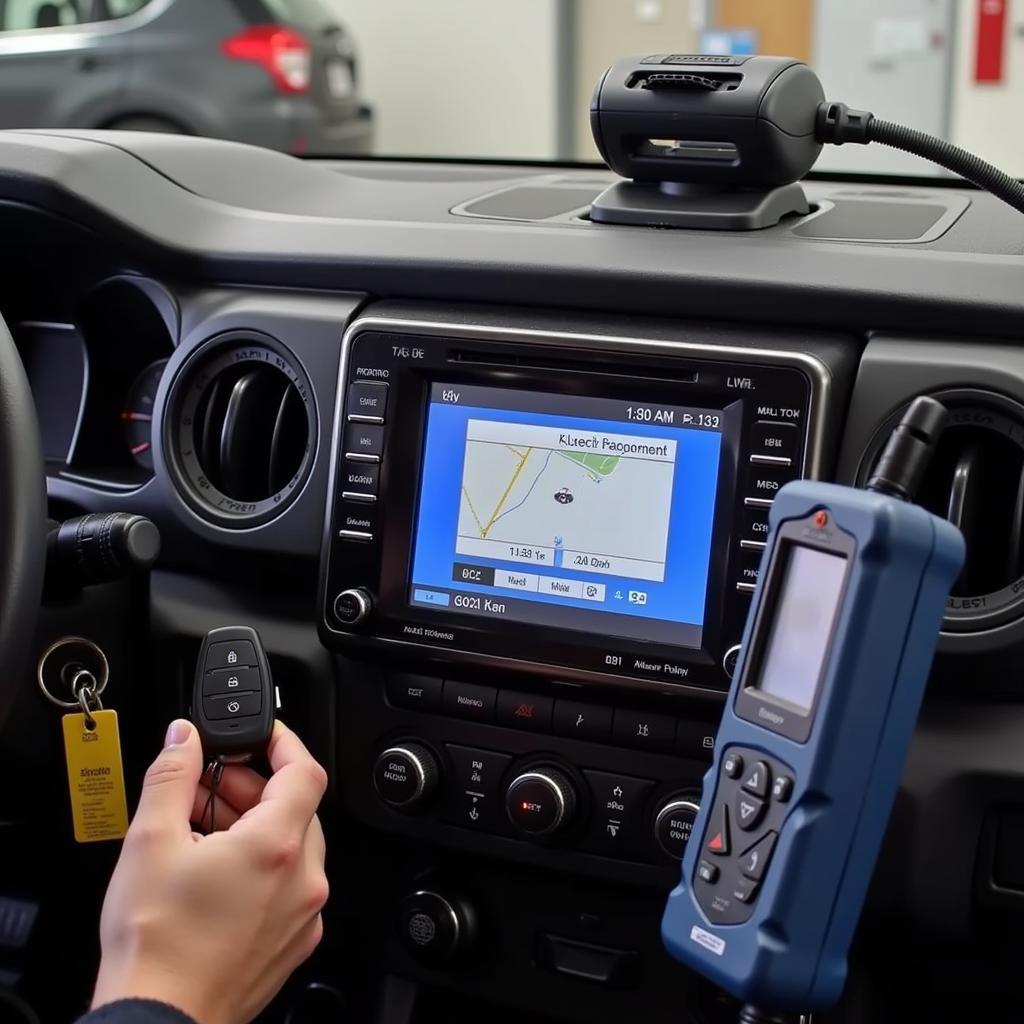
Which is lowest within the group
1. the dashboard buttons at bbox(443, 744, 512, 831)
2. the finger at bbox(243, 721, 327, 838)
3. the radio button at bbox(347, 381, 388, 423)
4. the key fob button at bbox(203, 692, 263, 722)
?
the dashboard buttons at bbox(443, 744, 512, 831)

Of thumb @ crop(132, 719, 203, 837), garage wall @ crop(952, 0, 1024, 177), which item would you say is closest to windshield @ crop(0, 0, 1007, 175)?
garage wall @ crop(952, 0, 1024, 177)

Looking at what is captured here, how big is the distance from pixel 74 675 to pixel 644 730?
0.49 metres

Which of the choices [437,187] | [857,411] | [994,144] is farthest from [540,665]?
[994,144]

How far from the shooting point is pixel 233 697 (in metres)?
1.00

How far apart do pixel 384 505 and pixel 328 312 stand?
182 mm

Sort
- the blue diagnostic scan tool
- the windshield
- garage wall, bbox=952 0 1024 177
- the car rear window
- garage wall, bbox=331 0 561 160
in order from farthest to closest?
1. garage wall, bbox=331 0 561 160
2. garage wall, bbox=952 0 1024 177
3. the windshield
4. the car rear window
5. the blue diagnostic scan tool

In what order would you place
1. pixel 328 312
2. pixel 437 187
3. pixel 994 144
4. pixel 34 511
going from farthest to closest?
pixel 994 144, pixel 437 187, pixel 328 312, pixel 34 511

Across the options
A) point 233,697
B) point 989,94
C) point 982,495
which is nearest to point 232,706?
point 233,697

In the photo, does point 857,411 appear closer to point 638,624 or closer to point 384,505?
point 638,624

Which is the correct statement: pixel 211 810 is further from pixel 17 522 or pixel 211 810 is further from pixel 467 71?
pixel 467 71

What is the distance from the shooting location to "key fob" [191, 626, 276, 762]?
98 cm

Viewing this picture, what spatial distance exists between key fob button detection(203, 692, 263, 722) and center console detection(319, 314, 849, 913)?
156 mm

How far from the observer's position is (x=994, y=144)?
5543 mm

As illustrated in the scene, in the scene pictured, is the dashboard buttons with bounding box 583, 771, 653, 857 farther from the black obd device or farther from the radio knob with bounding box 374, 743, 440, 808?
the black obd device
